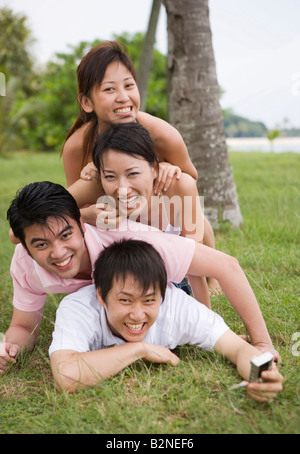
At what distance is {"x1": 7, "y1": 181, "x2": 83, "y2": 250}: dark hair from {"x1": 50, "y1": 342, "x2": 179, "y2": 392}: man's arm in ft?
2.14

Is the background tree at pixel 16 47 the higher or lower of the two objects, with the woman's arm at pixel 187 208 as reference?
higher

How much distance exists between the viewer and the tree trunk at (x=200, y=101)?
16.3ft

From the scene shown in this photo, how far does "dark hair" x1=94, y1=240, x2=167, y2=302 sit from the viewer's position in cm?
238

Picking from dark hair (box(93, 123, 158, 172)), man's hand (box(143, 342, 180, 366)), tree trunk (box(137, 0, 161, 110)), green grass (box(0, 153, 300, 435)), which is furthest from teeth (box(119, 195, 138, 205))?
tree trunk (box(137, 0, 161, 110))

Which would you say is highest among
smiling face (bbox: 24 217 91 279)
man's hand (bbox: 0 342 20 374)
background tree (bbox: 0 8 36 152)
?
background tree (bbox: 0 8 36 152)

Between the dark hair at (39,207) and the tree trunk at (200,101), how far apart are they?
2.67 meters

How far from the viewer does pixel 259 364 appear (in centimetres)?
209

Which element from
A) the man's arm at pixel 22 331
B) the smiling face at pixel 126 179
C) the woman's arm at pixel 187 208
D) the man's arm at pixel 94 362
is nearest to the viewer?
the man's arm at pixel 94 362

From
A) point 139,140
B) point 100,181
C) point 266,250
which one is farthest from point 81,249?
point 266,250

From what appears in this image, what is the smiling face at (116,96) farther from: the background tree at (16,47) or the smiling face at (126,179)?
the background tree at (16,47)

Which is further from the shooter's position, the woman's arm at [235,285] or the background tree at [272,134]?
the background tree at [272,134]

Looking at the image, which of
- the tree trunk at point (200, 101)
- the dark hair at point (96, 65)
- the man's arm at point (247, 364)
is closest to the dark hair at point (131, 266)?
the man's arm at point (247, 364)

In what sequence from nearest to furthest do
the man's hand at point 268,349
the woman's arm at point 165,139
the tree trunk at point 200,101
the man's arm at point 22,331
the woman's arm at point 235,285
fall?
the man's hand at point 268,349
the woman's arm at point 235,285
the man's arm at point 22,331
the woman's arm at point 165,139
the tree trunk at point 200,101

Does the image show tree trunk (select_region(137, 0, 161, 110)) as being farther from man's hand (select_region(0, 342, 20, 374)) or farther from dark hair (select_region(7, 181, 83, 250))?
man's hand (select_region(0, 342, 20, 374))
